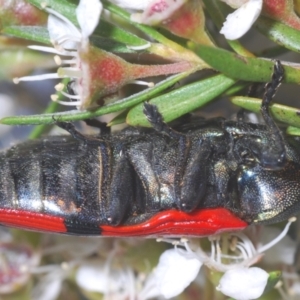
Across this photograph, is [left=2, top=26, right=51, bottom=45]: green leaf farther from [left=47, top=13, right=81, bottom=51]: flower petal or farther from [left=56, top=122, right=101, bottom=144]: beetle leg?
[left=56, top=122, right=101, bottom=144]: beetle leg

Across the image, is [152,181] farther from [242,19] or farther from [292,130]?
[242,19]

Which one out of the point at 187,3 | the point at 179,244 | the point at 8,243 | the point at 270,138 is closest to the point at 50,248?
the point at 8,243

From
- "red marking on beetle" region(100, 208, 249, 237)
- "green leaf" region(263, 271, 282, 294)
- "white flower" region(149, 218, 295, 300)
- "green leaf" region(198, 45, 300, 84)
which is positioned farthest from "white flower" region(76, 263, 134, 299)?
"green leaf" region(198, 45, 300, 84)

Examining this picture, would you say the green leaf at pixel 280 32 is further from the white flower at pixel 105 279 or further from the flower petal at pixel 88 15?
the white flower at pixel 105 279

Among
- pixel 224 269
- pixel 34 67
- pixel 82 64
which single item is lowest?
pixel 224 269

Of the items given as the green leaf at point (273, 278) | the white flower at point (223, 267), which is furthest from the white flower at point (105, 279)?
the green leaf at point (273, 278)

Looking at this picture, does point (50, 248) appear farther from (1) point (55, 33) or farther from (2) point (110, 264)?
(1) point (55, 33)
